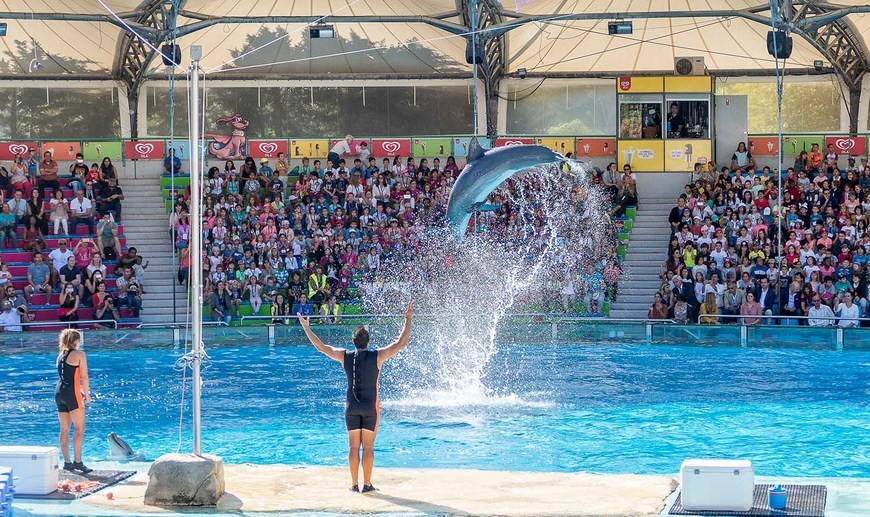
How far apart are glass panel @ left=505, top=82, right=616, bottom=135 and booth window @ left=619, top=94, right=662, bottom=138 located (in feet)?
13.5

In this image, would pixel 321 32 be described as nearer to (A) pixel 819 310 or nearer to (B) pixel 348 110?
(B) pixel 348 110

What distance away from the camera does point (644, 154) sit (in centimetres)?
2969

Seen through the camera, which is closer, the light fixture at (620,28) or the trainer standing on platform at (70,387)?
the trainer standing on platform at (70,387)

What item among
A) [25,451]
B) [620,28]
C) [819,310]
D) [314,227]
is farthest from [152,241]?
[25,451]

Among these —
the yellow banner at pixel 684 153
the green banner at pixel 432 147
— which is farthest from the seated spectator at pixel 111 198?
the yellow banner at pixel 684 153

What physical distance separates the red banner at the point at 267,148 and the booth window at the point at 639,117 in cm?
812

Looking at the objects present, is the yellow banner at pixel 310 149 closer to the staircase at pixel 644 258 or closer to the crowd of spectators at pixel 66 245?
the crowd of spectators at pixel 66 245

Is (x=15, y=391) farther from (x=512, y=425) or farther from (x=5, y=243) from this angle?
(x=5, y=243)

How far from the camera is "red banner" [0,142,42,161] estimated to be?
95.9ft

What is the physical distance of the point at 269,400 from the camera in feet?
54.1

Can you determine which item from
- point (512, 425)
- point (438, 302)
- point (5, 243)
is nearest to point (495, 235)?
point (438, 302)

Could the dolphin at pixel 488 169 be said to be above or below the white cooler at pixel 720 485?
above

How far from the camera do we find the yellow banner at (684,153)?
97.2 ft

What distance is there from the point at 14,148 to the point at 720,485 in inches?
940
